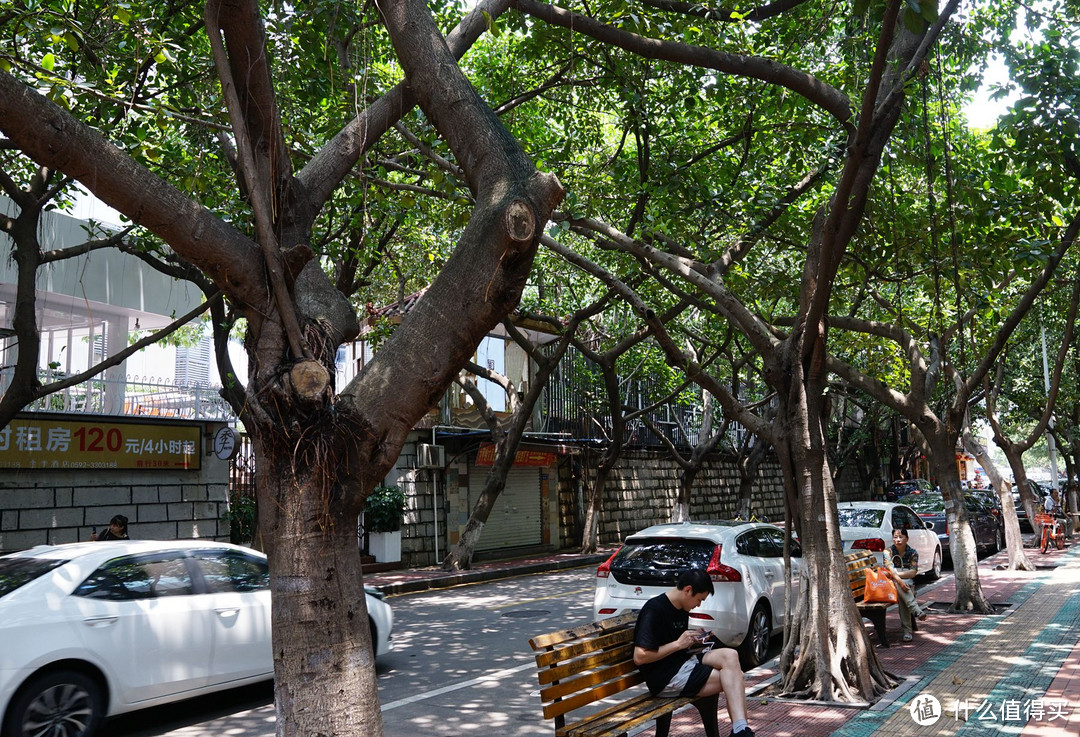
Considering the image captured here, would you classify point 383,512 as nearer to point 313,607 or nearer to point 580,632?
point 580,632

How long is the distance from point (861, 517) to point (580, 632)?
1099cm

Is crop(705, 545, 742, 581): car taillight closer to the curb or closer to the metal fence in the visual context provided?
the curb

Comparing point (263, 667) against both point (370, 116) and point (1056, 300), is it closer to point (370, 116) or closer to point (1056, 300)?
point (370, 116)

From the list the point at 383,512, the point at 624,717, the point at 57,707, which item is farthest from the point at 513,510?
the point at 624,717

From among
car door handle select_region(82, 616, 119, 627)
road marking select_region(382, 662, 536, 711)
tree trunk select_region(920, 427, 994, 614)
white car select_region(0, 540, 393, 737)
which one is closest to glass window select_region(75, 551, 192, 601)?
white car select_region(0, 540, 393, 737)

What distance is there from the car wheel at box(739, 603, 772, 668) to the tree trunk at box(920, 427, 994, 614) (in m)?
3.59

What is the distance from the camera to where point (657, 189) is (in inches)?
475

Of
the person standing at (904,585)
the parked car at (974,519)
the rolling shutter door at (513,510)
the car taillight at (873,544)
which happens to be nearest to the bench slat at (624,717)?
the person standing at (904,585)

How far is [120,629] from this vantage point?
6844 millimetres

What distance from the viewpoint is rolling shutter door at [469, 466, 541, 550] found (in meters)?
23.1

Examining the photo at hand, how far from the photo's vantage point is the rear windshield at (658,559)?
9406 mm

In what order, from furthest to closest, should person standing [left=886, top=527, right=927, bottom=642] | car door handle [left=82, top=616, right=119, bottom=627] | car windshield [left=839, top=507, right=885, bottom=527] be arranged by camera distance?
1. car windshield [left=839, top=507, right=885, bottom=527]
2. person standing [left=886, top=527, right=927, bottom=642]
3. car door handle [left=82, top=616, right=119, bottom=627]

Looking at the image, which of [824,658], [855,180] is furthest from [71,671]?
[855,180]

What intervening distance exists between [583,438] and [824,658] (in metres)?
19.2
